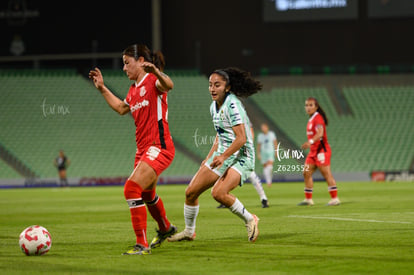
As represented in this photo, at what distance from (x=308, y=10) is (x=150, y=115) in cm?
3154

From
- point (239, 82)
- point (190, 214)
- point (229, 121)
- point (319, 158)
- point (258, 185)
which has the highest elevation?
point (239, 82)

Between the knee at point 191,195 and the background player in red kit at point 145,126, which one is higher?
the background player in red kit at point 145,126

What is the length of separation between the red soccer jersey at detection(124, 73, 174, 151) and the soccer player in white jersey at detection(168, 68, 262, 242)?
0.82 meters

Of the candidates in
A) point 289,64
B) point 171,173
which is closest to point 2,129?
point 171,173

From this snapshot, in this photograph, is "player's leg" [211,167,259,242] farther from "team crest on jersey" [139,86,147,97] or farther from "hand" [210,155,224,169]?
"team crest on jersey" [139,86,147,97]

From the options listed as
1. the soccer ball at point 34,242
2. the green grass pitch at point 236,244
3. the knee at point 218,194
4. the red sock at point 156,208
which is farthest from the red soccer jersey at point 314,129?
the soccer ball at point 34,242

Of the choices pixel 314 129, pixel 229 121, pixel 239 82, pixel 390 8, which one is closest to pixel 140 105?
pixel 229 121

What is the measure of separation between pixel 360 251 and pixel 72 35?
33.4 metres

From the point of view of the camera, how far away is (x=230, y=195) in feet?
31.4

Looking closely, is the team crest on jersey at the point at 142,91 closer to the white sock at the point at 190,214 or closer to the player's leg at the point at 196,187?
the player's leg at the point at 196,187

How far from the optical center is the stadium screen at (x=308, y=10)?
38.5 meters

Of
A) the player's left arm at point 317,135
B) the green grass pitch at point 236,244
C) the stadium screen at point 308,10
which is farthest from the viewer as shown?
the stadium screen at point 308,10

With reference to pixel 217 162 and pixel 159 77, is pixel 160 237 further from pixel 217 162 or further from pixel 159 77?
pixel 159 77

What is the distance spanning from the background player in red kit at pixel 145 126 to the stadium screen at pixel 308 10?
102 feet
